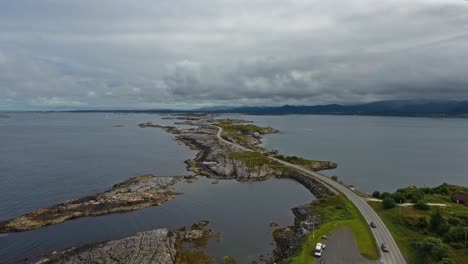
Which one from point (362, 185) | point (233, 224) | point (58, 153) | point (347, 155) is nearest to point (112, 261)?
point (233, 224)

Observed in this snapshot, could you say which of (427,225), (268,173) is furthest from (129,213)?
(427,225)

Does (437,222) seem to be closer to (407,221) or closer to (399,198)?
(407,221)

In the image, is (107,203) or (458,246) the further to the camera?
(107,203)

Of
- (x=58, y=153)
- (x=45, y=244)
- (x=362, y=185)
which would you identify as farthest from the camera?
(x=58, y=153)

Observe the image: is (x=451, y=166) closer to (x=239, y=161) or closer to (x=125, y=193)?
(x=239, y=161)

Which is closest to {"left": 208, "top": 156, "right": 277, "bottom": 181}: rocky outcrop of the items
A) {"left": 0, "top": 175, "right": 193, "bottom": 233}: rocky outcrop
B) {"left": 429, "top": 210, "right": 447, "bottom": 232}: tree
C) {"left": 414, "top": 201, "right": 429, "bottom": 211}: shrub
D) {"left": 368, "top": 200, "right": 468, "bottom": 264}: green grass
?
{"left": 0, "top": 175, "right": 193, "bottom": 233}: rocky outcrop

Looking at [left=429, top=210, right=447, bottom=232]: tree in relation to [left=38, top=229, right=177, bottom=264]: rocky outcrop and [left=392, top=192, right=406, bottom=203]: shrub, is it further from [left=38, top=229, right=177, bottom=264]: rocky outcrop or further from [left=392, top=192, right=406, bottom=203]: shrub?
[left=38, top=229, right=177, bottom=264]: rocky outcrop
